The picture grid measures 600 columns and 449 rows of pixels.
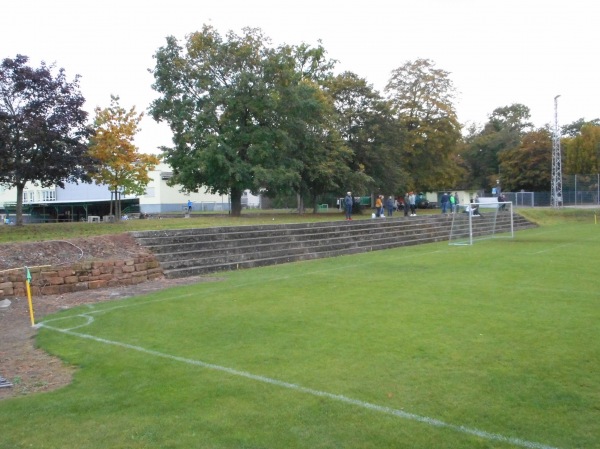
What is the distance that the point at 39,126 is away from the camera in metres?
19.4

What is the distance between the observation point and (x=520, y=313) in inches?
373

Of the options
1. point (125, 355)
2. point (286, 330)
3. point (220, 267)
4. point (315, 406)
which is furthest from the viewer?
point (220, 267)

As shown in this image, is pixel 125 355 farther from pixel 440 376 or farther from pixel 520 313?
pixel 520 313

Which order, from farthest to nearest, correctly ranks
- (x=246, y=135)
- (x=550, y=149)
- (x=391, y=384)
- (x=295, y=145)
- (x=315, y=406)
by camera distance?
(x=550, y=149) → (x=295, y=145) → (x=246, y=135) → (x=391, y=384) → (x=315, y=406)

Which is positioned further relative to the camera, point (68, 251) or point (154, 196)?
point (154, 196)

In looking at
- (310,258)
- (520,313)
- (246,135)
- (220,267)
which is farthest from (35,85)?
(520,313)

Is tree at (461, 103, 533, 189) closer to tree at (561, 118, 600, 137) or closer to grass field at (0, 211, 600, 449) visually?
tree at (561, 118, 600, 137)

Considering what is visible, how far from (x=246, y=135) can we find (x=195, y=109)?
144 inches

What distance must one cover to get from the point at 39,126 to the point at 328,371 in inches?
667

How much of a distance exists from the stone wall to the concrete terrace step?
83cm

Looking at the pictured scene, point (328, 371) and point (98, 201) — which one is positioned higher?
point (98, 201)

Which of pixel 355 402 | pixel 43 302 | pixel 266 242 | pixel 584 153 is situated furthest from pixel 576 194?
pixel 355 402

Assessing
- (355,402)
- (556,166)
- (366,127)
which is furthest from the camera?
(556,166)

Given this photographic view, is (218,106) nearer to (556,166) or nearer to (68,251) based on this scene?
(68,251)
